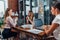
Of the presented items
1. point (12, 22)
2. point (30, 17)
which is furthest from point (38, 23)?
point (12, 22)

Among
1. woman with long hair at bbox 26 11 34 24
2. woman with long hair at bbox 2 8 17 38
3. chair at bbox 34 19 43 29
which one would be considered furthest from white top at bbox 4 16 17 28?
chair at bbox 34 19 43 29

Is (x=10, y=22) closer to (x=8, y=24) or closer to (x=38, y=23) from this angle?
(x=8, y=24)

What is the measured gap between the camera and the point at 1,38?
178 inches

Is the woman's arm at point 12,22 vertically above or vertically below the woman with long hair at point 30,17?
below

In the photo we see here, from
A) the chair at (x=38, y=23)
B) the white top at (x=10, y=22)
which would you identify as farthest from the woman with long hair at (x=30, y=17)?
the white top at (x=10, y=22)

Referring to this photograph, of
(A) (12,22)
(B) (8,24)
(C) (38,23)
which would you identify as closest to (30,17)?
(C) (38,23)

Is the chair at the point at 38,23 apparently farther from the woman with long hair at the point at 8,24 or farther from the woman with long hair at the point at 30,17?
the woman with long hair at the point at 8,24

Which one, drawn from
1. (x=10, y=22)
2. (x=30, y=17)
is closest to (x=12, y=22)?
(x=10, y=22)

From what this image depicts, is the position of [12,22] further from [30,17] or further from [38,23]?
[38,23]

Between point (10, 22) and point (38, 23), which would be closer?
point (38, 23)

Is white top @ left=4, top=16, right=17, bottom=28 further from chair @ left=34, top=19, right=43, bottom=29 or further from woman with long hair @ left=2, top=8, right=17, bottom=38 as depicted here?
chair @ left=34, top=19, right=43, bottom=29

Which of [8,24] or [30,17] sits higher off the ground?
[30,17]

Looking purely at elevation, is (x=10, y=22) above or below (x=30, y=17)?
below

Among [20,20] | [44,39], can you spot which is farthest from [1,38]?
[44,39]
